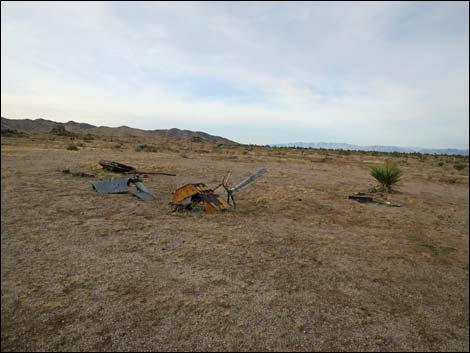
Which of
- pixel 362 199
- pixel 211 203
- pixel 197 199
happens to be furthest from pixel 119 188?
pixel 362 199

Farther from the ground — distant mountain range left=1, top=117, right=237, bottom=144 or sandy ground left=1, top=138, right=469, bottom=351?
distant mountain range left=1, top=117, right=237, bottom=144

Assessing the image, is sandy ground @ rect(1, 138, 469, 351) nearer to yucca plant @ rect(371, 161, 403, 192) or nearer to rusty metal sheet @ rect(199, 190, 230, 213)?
rusty metal sheet @ rect(199, 190, 230, 213)

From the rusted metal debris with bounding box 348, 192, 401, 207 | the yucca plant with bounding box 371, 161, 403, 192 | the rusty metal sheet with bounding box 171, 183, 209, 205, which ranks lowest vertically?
the rusted metal debris with bounding box 348, 192, 401, 207

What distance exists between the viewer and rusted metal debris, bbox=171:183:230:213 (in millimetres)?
7480

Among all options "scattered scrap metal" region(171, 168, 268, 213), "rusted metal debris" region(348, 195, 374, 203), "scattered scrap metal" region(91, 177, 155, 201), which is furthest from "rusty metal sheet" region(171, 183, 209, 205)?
"rusted metal debris" region(348, 195, 374, 203)

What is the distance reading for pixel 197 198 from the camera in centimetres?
773

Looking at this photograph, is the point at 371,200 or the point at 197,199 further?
the point at 371,200

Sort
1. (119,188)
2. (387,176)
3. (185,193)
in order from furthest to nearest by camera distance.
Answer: (387,176), (119,188), (185,193)

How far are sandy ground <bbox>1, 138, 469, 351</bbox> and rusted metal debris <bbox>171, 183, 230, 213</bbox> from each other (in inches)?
13.5

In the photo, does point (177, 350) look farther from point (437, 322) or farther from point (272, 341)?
point (437, 322)

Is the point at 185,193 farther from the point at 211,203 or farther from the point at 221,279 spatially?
the point at 221,279

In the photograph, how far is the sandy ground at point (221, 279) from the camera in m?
2.82

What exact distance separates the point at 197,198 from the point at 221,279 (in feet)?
12.5

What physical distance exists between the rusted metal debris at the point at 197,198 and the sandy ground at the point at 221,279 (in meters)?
0.34
